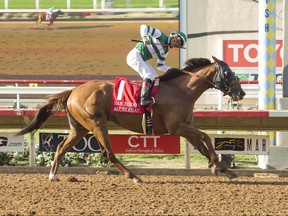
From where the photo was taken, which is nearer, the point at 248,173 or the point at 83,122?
the point at 83,122

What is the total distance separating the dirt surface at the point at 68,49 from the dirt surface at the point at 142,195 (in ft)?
43.2

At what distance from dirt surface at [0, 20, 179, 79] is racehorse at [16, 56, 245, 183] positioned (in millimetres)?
13089

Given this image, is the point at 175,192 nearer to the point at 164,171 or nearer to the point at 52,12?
the point at 164,171

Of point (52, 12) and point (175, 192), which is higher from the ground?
point (52, 12)

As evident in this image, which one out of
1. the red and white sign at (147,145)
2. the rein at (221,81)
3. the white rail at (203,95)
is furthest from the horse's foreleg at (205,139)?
the white rail at (203,95)

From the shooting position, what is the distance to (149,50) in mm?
9562

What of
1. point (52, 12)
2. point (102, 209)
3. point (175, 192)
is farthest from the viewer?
point (52, 12)

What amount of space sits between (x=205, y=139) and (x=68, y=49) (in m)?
14.6

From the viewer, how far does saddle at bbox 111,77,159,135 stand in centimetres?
948

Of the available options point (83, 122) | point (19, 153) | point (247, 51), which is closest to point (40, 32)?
point (247, 51)

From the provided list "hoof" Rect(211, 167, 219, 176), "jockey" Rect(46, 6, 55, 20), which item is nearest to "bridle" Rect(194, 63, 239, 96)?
"hoof" Rect(211, 167, 219, 176)

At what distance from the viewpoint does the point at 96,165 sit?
35.1ft

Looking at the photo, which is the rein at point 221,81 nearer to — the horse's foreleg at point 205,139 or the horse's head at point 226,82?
the horse's head at point 226,82

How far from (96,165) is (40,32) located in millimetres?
13636
